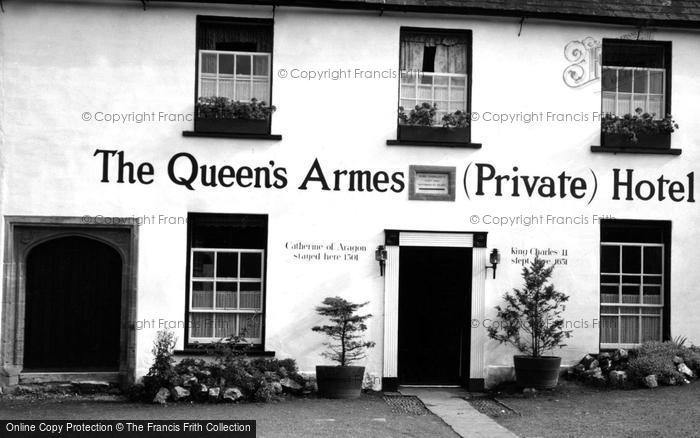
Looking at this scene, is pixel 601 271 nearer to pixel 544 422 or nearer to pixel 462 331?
pixel 462 331

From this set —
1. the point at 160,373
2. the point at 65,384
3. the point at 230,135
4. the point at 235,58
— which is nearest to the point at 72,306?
the point at 65,384

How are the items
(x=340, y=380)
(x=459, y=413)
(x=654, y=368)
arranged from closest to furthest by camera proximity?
(x=459, y=413)
(x=340, y=380)
(x=654, y=368)

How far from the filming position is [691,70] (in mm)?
16812

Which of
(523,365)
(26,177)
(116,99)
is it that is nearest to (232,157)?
(116,99)

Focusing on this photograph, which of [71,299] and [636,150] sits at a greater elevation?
[636,150]

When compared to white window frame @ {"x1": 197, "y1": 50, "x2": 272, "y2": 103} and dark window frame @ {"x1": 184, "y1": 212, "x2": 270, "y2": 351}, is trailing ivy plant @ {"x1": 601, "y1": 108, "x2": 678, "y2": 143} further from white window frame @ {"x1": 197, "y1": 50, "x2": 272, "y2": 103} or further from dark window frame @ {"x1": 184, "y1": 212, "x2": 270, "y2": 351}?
dark window frame @ {"x1": 184, "y1": 212, "x2": 270, "y2": 351}

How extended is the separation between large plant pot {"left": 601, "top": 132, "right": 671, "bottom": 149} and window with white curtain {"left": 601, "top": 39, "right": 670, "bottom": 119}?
428mm

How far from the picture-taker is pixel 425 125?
1628 cm

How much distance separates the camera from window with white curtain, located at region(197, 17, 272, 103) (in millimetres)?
16172

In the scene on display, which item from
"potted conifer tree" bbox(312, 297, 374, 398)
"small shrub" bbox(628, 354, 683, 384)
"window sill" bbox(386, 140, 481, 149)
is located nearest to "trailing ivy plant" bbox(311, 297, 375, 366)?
"potted conifer tree" bbox(312, 297, 374, 398)

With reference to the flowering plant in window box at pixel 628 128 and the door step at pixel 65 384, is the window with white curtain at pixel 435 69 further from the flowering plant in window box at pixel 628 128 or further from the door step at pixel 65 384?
the door step at pixel 65 384

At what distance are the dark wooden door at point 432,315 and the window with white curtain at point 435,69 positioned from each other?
2.36m

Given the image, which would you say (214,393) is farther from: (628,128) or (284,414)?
(628,128)

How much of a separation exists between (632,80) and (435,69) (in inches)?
135
